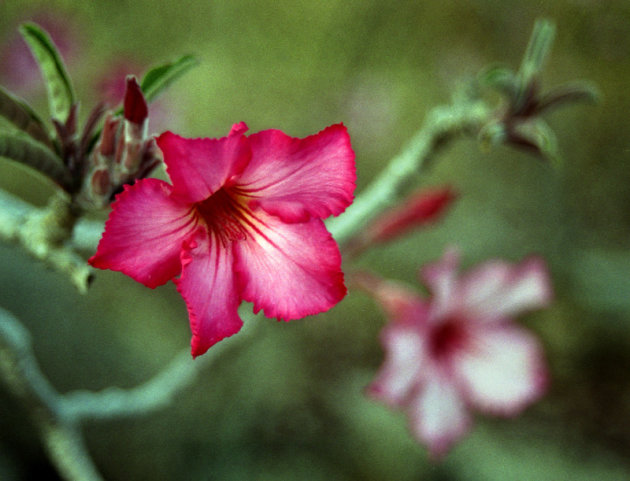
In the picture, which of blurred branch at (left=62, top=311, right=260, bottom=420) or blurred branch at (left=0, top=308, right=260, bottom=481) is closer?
blurred branch at (left=0, top=308, right=260, bottom=481)

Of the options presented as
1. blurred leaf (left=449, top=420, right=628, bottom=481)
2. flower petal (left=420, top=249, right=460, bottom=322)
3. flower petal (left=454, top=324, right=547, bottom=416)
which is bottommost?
blurred leaf (left=449, top=420, right=628, bottom=481)

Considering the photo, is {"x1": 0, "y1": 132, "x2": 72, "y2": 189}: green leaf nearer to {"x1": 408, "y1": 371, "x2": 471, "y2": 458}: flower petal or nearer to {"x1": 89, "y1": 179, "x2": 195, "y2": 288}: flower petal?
{"x1": 89, "y1": 179, "x2": 195, "y2": 288}: flower petal

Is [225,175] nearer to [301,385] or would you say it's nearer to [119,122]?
[119,122]

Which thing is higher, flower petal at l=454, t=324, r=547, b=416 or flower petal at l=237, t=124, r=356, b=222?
flower petal at l=237, t=124, r=356, b=222

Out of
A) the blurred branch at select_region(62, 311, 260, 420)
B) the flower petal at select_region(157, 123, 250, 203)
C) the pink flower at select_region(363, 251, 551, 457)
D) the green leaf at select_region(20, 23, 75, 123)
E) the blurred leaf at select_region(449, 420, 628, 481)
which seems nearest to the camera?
the flower petal at select_region(157, 123, 250, 203)

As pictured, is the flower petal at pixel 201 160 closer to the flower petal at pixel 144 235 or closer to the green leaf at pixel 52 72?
the flower petal at pixel 144 235

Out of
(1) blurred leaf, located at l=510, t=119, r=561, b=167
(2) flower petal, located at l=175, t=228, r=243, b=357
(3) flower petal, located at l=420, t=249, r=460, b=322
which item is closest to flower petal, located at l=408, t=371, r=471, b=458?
(3) flower petal, located at l=420, t=249, r=460, b=322
